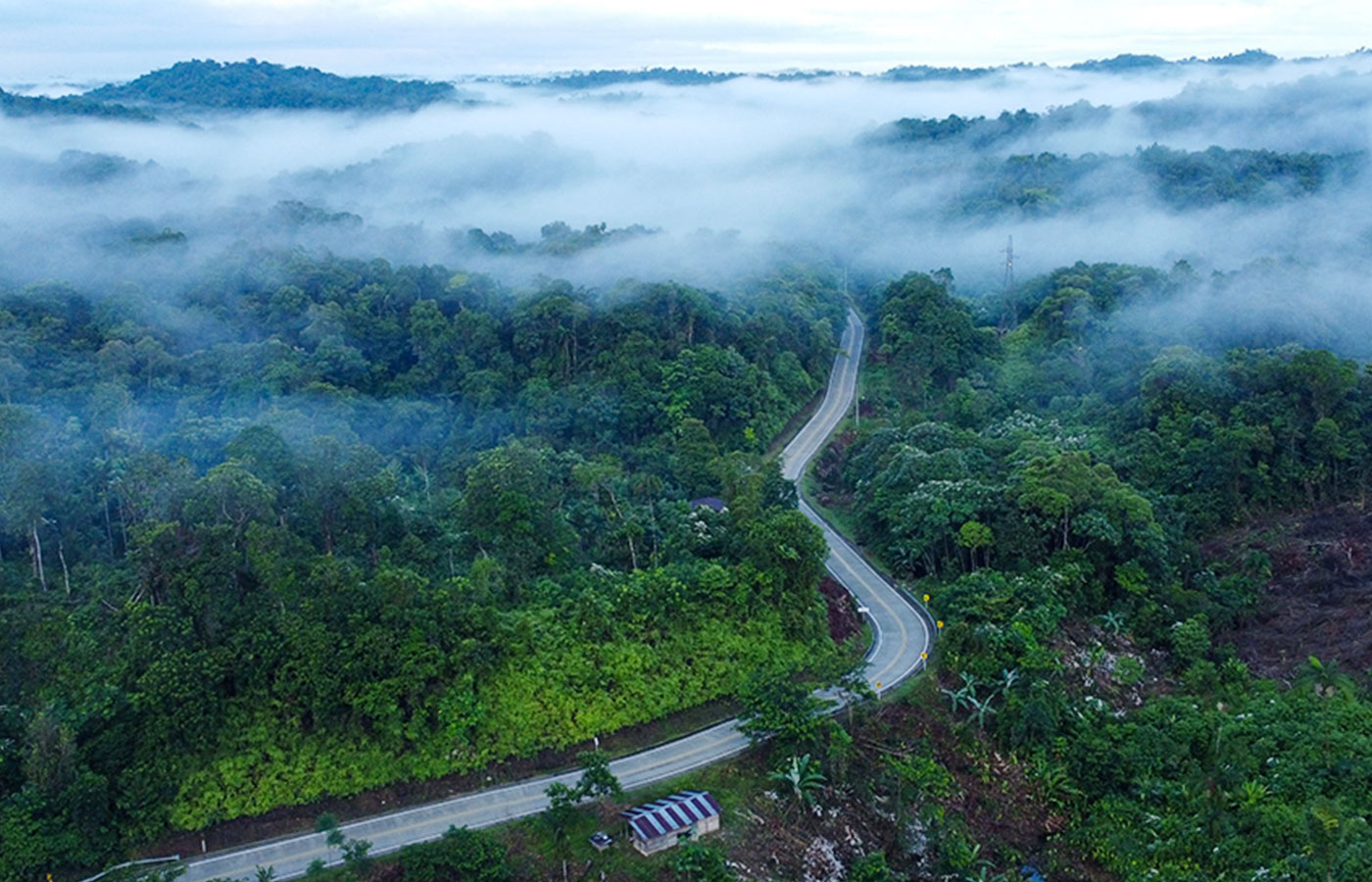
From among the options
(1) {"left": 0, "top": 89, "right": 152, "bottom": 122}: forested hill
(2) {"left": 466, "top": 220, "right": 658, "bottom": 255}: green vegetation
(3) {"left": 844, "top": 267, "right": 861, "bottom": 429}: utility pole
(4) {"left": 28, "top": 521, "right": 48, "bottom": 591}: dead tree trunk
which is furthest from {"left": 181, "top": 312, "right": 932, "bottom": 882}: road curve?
(1) {"left": 0, "top": 89, "right": 152, "bottom": 122}: forested hill

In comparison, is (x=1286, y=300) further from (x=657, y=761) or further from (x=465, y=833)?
(x=465, y=833)

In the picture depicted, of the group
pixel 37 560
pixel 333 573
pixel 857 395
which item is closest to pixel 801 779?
pixel 333 573

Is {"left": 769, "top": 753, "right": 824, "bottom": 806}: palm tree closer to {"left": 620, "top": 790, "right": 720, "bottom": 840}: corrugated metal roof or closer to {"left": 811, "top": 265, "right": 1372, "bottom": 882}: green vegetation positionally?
{"left": 620, "top": 790, "right": 720, "bottom": 840}: corrugated metal roof

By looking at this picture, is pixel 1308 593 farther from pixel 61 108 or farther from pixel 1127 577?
pixel 61 108

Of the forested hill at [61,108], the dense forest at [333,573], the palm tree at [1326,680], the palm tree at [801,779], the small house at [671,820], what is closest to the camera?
the small house at [671,820]

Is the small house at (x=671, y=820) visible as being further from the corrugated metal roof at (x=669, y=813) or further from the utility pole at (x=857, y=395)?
the utility pole at (x=857, y=395)

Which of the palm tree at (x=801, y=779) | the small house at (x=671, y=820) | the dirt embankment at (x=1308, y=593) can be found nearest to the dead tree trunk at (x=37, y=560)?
the small house at (x=671, y=820)

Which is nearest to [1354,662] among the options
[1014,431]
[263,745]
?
[1014,431]

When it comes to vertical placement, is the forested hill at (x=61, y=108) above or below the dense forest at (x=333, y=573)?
above
